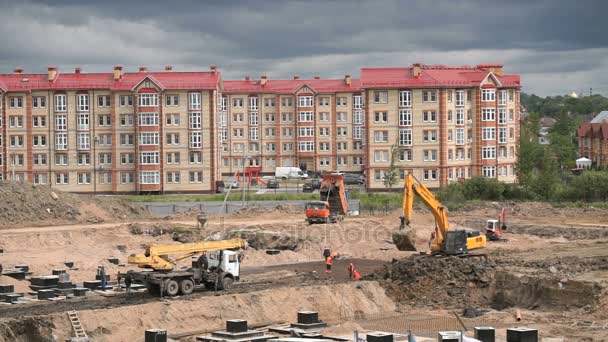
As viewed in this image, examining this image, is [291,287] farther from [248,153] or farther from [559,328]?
[248,153]

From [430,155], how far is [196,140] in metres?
22.0

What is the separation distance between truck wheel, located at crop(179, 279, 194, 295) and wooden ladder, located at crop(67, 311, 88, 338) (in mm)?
6238

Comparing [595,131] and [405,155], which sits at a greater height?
[595,131]

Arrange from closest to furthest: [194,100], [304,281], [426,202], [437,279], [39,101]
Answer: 1. [437,279]
2. [304,281]
3. [426,202]
4. [194,100]
5. [39,101]

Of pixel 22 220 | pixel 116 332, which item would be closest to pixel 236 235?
pixel 22 220

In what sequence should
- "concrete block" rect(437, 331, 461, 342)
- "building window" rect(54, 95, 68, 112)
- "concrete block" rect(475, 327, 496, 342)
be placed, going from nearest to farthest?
"concrete block" rect(437, 331, 461, 342) → "concrete block" rect(475, 327, 496, 342) → "building window" rect(54, 95, 68, 112)

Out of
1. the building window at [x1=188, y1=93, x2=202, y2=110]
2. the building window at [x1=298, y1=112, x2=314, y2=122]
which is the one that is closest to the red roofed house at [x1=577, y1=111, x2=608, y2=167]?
A: the building window at [x1=298, y1=112, x2=314, y2=122]

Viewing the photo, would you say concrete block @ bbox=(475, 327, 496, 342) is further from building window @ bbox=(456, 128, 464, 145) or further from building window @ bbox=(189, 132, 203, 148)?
building window @ bbox=(189, 132, 203, 148)

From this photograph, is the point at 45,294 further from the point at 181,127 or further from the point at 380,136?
the point at 380,136

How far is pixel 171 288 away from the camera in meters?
42.3

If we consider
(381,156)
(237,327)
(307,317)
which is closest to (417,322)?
(307,317)

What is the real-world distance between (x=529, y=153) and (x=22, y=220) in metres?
46.4

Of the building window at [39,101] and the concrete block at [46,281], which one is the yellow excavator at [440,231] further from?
the building window at [39,101]

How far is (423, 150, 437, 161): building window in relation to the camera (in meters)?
94.6
